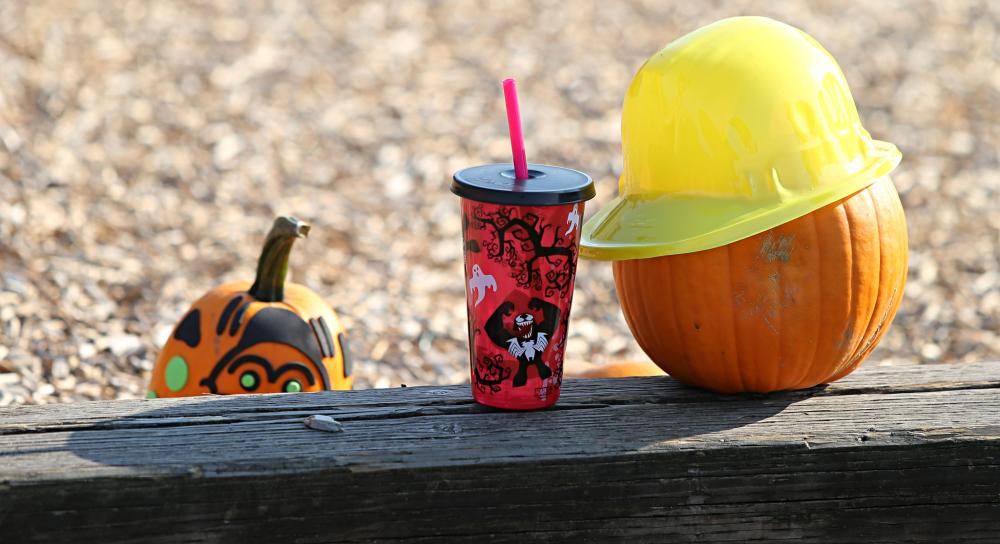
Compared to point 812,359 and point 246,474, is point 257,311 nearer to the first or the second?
point 246,474

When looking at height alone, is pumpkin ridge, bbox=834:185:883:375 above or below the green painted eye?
above

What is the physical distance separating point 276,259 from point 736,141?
1475mm

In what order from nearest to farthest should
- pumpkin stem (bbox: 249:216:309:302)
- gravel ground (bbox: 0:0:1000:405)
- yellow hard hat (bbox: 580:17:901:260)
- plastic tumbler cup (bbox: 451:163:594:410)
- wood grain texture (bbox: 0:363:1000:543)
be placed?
1. wood grain texture (bbox: 0:363:1000:543)
2. plastic tumbler cup (bbox: 451:163:594:410)
3. yellow hard hat (bbox: 580:17:901:260)
4. pumpkin stem (bbox: 249:216:309:302)
5. gravel ground (bbox: 0:0:1000:405)

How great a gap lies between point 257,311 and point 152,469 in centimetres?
123

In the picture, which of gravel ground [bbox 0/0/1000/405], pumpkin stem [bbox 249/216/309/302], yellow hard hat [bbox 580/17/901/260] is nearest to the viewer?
yellow hard hat [bbox 580/17/901/260]

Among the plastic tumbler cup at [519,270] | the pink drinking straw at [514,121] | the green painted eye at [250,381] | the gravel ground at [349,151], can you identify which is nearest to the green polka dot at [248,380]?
the green painted eye at [250,381]

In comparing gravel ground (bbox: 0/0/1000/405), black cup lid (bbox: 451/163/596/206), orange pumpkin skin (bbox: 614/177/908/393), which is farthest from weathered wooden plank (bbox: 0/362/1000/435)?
gravel ground (bbox: 0/0/1000/405)

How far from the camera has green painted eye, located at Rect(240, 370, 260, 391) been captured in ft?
9.80

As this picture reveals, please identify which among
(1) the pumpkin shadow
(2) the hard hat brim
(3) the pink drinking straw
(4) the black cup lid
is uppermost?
(3) the pink drinking straw

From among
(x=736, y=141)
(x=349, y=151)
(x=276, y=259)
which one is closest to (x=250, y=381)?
(x=276, y=259)

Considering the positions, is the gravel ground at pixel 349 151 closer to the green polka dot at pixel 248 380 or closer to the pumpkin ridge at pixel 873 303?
the green polka dot at pixel 248 380

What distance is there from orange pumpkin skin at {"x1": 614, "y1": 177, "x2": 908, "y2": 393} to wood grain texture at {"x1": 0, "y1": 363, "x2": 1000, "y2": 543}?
106mm

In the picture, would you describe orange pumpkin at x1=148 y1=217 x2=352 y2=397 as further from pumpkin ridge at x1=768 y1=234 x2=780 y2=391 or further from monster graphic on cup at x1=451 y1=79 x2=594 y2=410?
pumpkin ridge at x1=768 y1=234 x2=780 y2=391

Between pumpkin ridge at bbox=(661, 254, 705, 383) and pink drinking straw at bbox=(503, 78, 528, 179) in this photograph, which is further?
pumpkin ridge at bbox=(661, 254, 705, 383)
